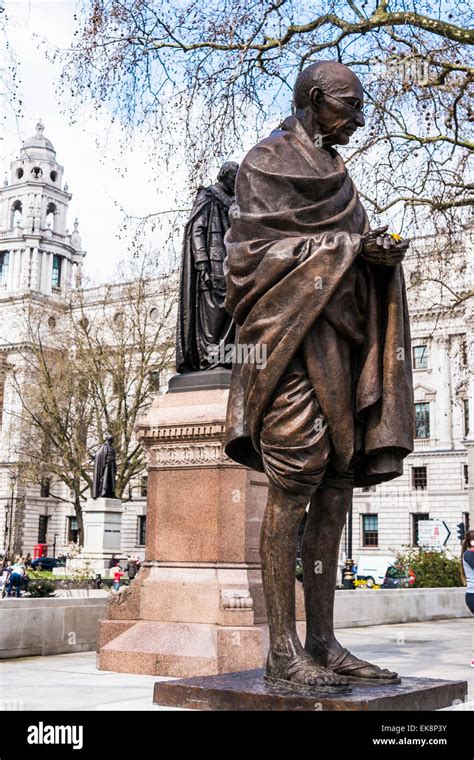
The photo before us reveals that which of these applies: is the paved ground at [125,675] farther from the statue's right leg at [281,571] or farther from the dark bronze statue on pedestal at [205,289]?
the dark bronze statue on pedestal at [205,289]

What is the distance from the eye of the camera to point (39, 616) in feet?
32.1

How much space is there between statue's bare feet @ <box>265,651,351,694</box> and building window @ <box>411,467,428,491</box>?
216 ft

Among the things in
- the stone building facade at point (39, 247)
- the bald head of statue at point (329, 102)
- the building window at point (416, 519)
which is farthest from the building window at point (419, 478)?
the bald head of statue at point (329, 102)

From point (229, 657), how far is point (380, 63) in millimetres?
11230

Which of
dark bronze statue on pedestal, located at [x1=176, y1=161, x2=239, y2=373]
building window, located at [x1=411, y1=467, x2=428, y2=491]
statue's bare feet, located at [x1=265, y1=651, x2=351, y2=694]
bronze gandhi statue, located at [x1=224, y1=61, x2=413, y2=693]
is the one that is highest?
building window, located at [x1=411, y1=467, x2=428, y2=491]

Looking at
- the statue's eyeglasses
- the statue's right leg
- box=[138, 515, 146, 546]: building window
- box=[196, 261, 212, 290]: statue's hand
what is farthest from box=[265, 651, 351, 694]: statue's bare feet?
box=[138, 515, 146, 546]: building window

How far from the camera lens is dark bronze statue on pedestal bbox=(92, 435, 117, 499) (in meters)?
35.5

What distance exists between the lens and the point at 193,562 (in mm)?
8172

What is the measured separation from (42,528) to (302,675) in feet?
275

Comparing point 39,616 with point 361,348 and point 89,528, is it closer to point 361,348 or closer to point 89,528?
point 361,348

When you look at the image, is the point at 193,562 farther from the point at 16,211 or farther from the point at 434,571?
the point at 16,211

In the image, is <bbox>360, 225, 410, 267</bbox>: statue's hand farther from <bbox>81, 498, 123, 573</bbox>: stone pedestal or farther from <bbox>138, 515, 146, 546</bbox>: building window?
<bbox>138, 515, 146, 546</bbox>: building window

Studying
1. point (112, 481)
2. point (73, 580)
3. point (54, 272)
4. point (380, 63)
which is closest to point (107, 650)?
point (380, 63)

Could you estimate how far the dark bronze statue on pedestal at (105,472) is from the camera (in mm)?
35500
